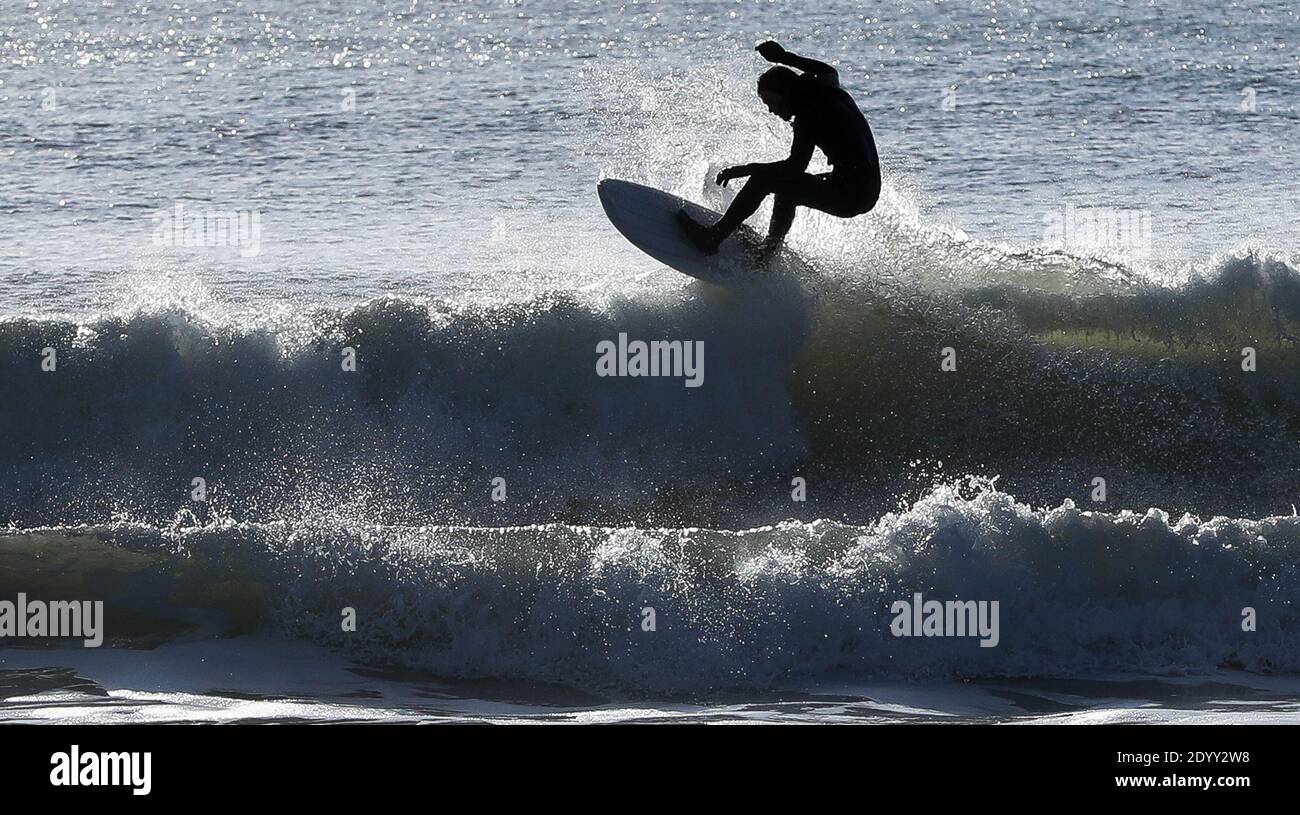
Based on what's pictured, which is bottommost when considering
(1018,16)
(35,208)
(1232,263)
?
(1232,263)

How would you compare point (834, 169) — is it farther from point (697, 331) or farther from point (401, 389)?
point (401, 389)

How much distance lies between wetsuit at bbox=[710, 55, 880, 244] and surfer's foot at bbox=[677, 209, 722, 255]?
0.21 metres

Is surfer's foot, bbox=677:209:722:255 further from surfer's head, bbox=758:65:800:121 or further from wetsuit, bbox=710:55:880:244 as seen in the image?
surfer's head, bbox=758:65:800:121

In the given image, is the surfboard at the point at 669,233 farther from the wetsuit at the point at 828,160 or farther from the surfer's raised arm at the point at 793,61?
the surfer's raised arm at the point at 793,61

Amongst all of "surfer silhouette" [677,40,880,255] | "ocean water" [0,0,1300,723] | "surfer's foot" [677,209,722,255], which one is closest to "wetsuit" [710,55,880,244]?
"surfer silhouette" [677,40,880,255]

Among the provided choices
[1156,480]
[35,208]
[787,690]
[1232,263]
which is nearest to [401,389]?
[787,690]

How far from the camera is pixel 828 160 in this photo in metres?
9.04

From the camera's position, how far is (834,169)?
9.09m

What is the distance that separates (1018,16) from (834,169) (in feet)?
62.2

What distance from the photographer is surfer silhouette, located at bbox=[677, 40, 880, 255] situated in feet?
28.9

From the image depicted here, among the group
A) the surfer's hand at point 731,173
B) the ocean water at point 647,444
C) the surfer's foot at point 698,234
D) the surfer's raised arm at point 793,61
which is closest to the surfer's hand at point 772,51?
the surfer's raised arm at point 793,61

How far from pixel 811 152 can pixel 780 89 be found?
39 cm

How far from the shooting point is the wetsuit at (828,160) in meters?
8.84

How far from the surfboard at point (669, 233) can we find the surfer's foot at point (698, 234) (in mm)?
38
